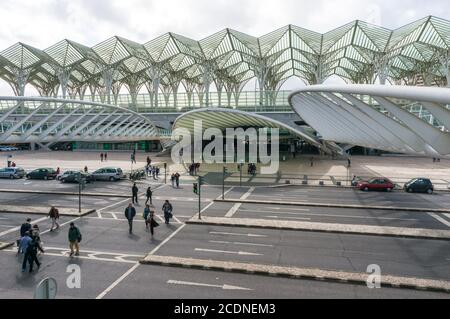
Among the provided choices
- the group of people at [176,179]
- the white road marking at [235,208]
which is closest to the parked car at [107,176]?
the group of people at [176,179]

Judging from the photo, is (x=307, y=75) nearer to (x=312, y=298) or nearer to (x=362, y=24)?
(x=362, y=24)

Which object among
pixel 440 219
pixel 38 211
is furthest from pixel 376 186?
pixel 38 211

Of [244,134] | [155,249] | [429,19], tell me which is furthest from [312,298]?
[429,19]

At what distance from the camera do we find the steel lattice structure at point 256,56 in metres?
67.1

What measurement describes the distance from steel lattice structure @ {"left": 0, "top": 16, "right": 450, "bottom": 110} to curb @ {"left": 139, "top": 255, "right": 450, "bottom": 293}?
62.1 meters

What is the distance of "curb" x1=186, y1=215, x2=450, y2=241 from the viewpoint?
15.2 m

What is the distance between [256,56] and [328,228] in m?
67.8

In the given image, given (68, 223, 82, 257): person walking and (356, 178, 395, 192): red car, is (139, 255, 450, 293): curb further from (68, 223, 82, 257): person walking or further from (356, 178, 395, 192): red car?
(356, 178, 395, 192): red car

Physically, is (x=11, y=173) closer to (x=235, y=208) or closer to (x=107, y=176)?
(x=107, y=176)

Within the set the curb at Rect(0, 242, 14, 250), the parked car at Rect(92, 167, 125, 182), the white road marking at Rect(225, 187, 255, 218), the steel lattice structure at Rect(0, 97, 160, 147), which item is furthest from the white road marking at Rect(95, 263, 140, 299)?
the parked car at Rect(92, 167, 125, 182)

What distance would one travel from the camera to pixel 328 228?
1603 cm

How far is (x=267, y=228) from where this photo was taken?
1631 cm
